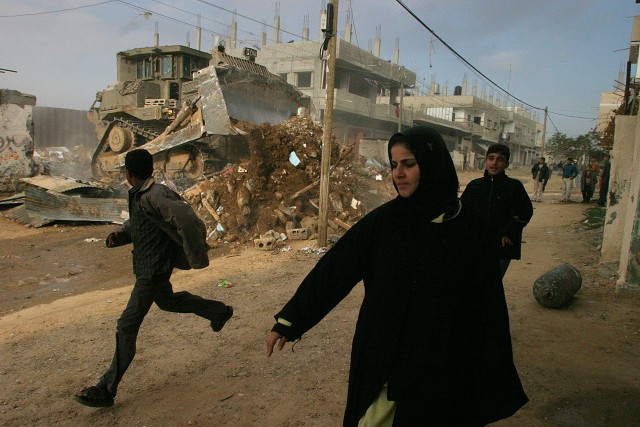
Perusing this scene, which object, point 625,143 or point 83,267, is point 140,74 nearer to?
point 83,267

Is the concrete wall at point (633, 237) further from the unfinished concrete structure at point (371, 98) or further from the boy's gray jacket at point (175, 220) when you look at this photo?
the unfinished concrete structure at point (371, 98)

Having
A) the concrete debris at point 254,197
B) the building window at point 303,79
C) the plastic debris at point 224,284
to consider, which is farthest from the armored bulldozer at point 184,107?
the building window at point 303,79

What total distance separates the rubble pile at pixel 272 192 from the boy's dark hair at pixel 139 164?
5.97 metres

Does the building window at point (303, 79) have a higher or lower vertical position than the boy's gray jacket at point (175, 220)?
higher

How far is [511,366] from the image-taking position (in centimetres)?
168

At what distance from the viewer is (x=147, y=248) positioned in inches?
119

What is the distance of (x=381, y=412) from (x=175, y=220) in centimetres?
190

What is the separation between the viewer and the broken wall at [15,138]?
41.9ft

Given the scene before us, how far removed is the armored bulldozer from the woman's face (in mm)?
10047

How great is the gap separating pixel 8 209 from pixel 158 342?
10038 millimetres

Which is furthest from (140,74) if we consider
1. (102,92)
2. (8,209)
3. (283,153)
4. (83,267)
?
(83,267)

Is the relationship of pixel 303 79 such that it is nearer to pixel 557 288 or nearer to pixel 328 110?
pixel 328 110

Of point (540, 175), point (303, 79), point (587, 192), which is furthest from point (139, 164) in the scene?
point (303, 79)

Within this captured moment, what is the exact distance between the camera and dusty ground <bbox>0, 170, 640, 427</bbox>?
2.92 m
